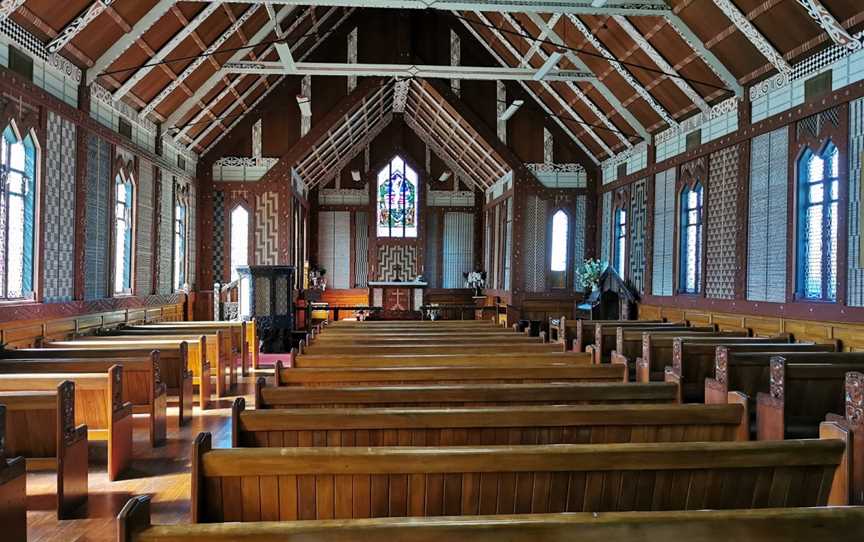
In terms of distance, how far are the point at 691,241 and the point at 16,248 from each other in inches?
393

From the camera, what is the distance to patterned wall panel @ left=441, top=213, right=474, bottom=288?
69.3 ft

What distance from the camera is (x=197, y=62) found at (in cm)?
1072

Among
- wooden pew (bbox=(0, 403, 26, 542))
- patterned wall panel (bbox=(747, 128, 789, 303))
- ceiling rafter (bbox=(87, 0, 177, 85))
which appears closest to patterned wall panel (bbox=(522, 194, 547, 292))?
patterned wall panel (bbox=(747, 128, 789, 303))

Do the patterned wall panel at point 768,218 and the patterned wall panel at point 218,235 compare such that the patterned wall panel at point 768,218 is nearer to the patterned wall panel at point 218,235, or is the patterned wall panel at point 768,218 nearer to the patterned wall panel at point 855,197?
the patterned wall panel at point 855,197

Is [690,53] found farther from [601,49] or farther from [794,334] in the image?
[794,334]

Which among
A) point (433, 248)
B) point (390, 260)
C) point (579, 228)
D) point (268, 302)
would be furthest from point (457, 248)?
point (268, 302)

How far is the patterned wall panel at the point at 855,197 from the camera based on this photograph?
6.95 m

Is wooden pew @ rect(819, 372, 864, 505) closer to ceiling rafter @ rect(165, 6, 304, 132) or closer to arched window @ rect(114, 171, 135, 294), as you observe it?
arched window @ rect(114, 171, 135, 294)

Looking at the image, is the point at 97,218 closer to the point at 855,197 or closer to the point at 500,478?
the point at 500,478

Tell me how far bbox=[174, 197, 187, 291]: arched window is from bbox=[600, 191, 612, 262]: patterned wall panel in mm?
9463

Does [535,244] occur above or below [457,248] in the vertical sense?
below

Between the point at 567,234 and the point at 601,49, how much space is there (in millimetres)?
5778

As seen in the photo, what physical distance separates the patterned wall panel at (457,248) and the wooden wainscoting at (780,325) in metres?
9.70

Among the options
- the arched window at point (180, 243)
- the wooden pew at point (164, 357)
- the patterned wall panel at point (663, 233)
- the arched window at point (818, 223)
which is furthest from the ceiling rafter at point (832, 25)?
the arched window at point (180, 243)
